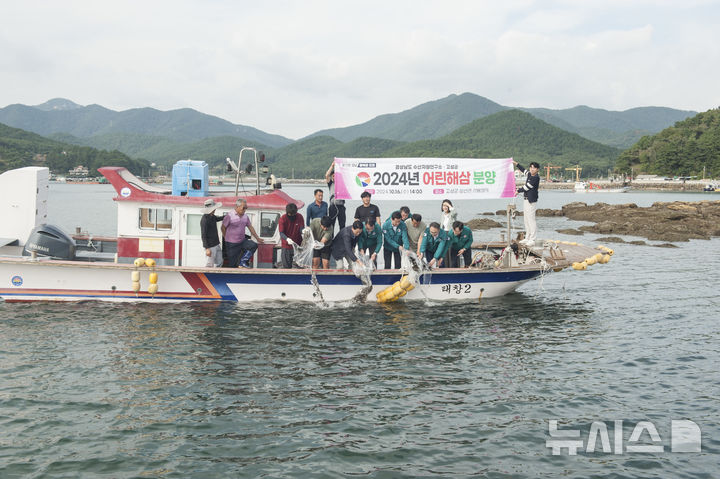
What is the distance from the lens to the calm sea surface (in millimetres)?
6703

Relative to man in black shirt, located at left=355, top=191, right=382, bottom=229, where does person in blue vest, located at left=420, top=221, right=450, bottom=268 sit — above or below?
below

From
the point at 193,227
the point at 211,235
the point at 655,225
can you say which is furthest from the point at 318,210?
the point at 655,225

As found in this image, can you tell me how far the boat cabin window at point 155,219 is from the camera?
44.9 feet

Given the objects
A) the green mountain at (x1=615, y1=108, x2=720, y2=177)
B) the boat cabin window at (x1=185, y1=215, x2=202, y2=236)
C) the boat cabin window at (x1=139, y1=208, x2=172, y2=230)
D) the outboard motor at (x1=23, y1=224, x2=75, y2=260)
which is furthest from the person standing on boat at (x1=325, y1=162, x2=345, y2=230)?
the green mountain at (x1=615, y1=108, x2=720, y2=177)

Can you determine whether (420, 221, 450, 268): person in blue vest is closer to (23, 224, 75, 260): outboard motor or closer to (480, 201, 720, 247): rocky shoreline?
(23, 224, 75, 260): outboard motor

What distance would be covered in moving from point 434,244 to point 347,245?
93.8 inches

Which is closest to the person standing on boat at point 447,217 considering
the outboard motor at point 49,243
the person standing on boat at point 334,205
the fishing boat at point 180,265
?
the fishing boat at point 180,265

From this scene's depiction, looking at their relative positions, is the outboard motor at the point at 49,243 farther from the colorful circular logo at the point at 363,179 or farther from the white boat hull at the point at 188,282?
the colorful circular logo at the point at 363,179

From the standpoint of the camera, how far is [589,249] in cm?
1559

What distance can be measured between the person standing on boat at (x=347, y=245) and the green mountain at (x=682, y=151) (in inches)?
6561

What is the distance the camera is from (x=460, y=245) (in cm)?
1422

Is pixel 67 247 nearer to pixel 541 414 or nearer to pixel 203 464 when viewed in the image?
pixel 203 464

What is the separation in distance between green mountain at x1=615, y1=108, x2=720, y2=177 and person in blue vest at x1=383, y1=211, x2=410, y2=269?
16543cm

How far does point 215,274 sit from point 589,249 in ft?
36.0
